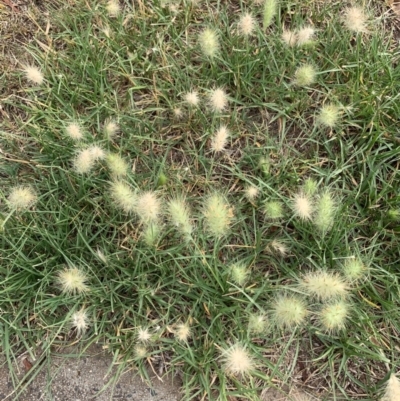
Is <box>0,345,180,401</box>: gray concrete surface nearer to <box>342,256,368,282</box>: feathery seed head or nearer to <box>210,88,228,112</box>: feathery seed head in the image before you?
<box>342,256,368,282</box>: feathery seed head

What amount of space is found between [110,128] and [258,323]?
3.57ft

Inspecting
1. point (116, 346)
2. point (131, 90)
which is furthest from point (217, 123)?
point (116, 346)

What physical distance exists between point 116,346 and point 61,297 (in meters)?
0.32

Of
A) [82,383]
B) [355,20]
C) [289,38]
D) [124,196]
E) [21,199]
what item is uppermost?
[355,20]

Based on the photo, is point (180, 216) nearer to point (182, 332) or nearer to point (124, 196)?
point (124, 196)

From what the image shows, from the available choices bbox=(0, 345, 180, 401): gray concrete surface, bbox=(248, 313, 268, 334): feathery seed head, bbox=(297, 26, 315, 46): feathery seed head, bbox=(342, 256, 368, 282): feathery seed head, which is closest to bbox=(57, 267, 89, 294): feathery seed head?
bbox=(0, 345, 180, 401): gray concrete surface

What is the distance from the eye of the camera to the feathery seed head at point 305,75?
7.28 feet

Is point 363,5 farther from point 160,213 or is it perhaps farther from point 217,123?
point 160,213

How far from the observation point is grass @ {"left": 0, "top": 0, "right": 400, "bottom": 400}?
6.77ft

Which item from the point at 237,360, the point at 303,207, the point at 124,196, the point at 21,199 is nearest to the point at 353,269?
the point at 303,207

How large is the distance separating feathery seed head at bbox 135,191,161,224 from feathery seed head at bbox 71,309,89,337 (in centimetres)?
47

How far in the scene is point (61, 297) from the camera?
2119 mm

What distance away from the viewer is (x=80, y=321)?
1.99m

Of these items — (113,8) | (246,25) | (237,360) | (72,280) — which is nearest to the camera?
(237,360)
